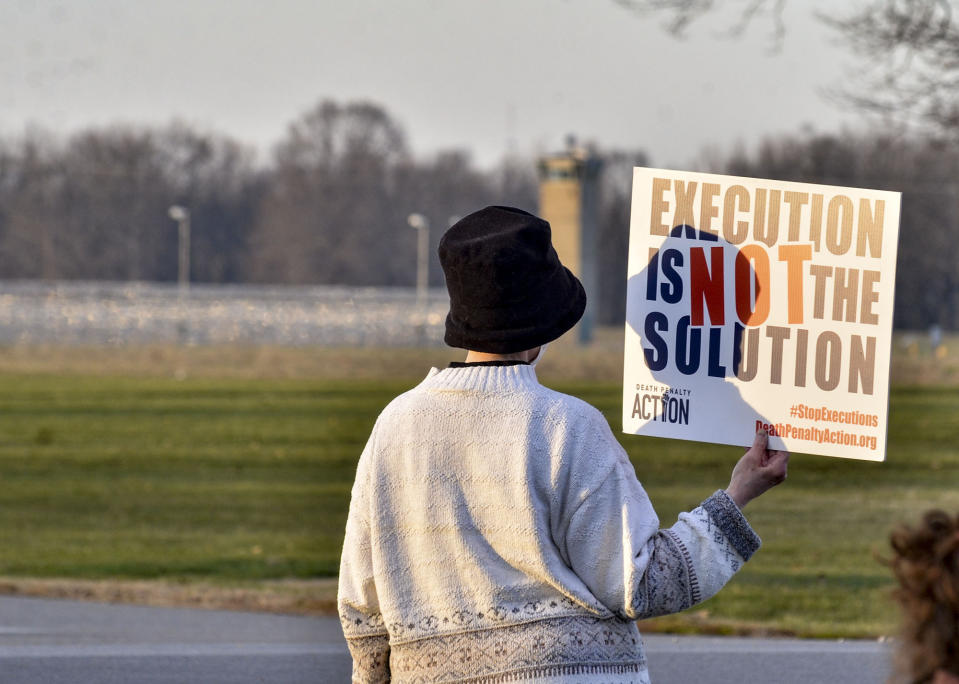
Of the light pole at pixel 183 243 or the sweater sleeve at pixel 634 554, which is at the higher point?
the sweater sleeve at pixel 634 554

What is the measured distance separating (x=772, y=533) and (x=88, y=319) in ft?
206

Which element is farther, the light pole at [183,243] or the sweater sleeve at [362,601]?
the light pole at [183,243]

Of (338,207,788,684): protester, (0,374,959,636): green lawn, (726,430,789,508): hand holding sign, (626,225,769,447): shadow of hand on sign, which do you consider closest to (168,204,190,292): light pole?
(0,374,959,636): green lawn

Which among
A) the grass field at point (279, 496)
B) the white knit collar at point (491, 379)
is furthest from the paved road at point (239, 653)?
the white knit collar at point (491, 379)

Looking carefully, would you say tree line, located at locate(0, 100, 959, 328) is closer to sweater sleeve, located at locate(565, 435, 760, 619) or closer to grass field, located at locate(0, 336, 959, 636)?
grass field, located at locate(0, 336, 959, 636)

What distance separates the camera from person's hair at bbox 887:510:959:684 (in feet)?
5.91

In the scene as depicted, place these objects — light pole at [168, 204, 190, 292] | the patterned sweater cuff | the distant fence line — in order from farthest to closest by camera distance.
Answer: light pole at [168, 204, 190, 292], the distant fence line, the patterned sweater cuff

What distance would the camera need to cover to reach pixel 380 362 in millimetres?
52312

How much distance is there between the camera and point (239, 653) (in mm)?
6777

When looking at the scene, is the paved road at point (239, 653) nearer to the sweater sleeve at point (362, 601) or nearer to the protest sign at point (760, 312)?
the protest sign at point (760, 312)

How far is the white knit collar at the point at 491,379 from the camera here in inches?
102

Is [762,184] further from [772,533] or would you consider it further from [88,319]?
[88,319]

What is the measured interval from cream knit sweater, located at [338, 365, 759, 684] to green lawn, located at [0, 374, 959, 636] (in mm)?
666

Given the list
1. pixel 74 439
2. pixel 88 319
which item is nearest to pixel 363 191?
pixel 88 319
